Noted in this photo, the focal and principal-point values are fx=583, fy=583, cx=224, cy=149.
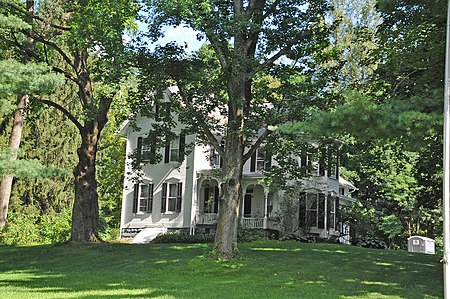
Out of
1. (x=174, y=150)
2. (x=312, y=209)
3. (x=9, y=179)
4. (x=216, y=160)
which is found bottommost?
(x=312, y=209)

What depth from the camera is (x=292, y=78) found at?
55.1 feet

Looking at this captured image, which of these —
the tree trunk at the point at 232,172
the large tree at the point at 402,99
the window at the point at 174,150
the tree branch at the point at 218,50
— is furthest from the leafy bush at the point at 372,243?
the tree branch at the point at 218,50

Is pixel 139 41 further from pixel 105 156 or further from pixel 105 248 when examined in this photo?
pixel 105 156

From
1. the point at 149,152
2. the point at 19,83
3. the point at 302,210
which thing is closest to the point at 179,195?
the point at 302,210

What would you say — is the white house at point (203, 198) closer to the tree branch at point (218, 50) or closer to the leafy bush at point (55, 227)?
the leafy bush at point (55, 227)

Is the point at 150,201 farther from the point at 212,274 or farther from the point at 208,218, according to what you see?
the point at 212,274

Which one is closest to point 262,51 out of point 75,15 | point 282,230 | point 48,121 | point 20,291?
point 75,15

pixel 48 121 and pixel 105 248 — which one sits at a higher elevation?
pixel 48 121

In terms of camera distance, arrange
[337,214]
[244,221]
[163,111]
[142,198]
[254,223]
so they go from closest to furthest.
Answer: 1. [163,111]
2. [254,223]
3. [244,221]
4. [337,214]
5. [142,198]

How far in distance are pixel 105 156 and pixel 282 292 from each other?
30.9 meters

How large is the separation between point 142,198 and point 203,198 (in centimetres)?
396

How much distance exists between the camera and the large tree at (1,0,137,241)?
55.8 ft

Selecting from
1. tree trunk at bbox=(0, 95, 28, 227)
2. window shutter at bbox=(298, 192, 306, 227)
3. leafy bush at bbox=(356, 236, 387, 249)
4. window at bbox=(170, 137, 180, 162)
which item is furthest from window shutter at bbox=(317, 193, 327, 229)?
tree trunk at bbox=(0, 95, 28, 227)

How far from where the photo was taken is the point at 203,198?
107ft
